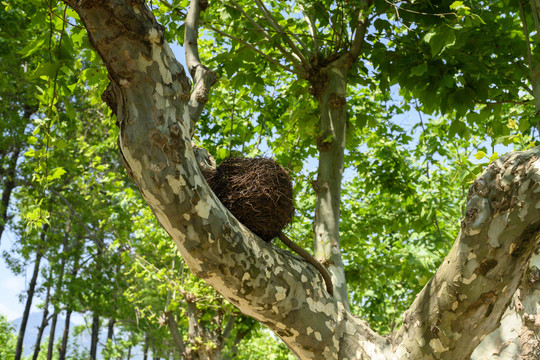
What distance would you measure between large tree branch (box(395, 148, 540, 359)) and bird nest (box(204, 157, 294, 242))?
77 centimetres

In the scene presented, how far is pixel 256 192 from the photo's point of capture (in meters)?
2.36

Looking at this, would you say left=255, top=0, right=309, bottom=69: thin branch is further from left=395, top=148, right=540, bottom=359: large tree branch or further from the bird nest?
left=395, top=148, right=540, bottom=359: large tree branch

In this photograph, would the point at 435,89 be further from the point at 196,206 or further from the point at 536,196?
the point at 196,206

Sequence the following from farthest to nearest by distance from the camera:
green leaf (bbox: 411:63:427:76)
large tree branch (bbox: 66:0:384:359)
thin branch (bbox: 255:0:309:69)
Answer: thin branch (bbox: 255:0:309:69) → green leaf (bbox: 411:63:427:76) → large tree branch (bbox: 66:0:384:359)

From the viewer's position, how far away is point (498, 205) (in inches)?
77.5

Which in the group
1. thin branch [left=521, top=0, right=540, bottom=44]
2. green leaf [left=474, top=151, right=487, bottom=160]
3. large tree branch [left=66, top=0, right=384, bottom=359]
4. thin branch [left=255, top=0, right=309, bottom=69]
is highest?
thin branch [left=255, top=0, right=309, bottom=69]

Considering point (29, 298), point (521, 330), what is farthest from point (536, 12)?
point (29, 298)

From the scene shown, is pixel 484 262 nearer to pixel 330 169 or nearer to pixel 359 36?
pixel 330 169

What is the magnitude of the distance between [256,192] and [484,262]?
1015 mm

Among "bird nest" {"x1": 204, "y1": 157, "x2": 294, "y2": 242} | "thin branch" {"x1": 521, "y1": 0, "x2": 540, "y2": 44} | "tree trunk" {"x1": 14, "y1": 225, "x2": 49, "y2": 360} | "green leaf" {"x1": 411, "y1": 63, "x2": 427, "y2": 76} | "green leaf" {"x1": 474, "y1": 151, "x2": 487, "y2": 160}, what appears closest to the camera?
"bird nest" {"x1": 204, "y1": 157, "x2": 294, "y2": 242}

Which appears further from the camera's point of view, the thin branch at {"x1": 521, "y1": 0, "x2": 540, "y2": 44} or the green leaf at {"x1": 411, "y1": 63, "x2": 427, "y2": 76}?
the green leaf at {"x1": 411, "y1": 63, "x2": 427, "y2": 76}

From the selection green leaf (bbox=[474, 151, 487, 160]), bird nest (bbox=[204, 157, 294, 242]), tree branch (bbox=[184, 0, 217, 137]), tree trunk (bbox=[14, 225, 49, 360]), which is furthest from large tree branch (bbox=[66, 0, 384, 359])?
tree trunk (bbox=[14, 225, 49, 360])

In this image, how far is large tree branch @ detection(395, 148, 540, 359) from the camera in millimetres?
1929

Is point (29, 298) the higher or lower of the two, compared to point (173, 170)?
higher
